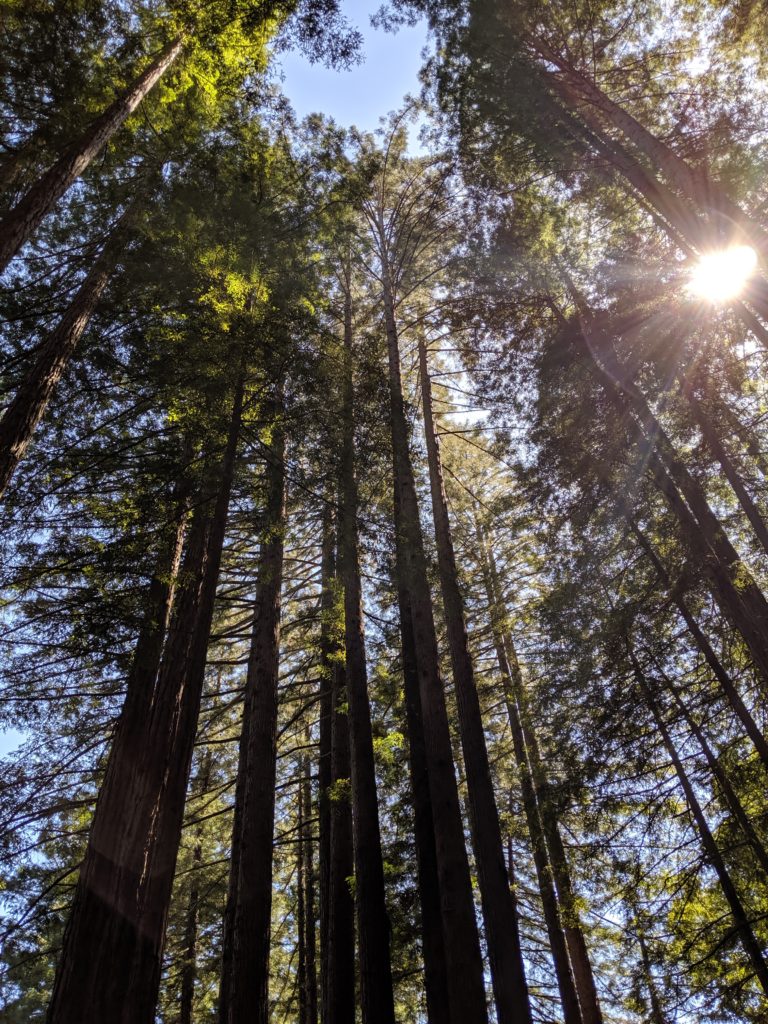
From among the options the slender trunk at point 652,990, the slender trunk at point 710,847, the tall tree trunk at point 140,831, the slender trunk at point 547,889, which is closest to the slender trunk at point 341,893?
the slender trunk at point 547,889

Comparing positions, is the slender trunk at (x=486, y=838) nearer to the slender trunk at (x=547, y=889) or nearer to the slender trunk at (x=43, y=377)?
the slender trunk at (x=547, y=889)

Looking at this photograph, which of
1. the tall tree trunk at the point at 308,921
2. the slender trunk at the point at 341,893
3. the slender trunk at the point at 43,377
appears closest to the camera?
the slender trunk at the point at 43,377

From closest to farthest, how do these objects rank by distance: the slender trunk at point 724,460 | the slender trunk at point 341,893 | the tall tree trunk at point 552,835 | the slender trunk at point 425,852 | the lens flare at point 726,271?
the lens flare at point 726,271, the slender trunk at point 425,852, the slender trunk at point 724,460, the slender trunk at point 341,893, the tall tree trunk at point 552,835

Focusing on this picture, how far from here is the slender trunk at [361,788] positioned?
6.53 meters

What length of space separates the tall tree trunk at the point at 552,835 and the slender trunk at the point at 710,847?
1.85 m

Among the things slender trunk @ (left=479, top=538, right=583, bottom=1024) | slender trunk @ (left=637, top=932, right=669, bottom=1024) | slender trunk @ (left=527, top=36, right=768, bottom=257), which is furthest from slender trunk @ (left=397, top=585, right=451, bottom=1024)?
slender trunk @ (left=527, top=36, right=768, bottom=257)

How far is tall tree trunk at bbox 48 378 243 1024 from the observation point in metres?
4.43

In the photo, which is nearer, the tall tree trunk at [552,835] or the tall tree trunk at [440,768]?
the tall tree trunk at [440,768]

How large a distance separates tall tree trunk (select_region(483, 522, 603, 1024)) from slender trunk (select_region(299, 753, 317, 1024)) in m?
4.69

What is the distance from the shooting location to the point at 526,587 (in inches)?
476

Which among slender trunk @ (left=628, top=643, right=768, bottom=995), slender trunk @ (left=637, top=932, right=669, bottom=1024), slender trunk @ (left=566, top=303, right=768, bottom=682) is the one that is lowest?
slender trunk @ (left=637, top=932, right=669, bottom=1024)

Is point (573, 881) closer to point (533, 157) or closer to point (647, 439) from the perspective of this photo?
point (647, 439)

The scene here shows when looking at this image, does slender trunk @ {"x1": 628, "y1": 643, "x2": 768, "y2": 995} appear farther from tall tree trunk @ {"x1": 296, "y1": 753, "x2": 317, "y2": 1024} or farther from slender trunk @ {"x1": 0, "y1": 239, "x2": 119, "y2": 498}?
slender trunk @ {"x1": 0, "y1": 239, "x2": 119, "y2": 498}

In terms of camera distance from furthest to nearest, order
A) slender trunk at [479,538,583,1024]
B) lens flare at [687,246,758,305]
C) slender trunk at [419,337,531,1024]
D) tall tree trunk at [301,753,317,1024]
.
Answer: tall tree trunk at [301,753,317,1024], slender trunk at [479,538,583,1024], lens flare at [687,246,758,305], slender trunk at [419,337,531,1024]
